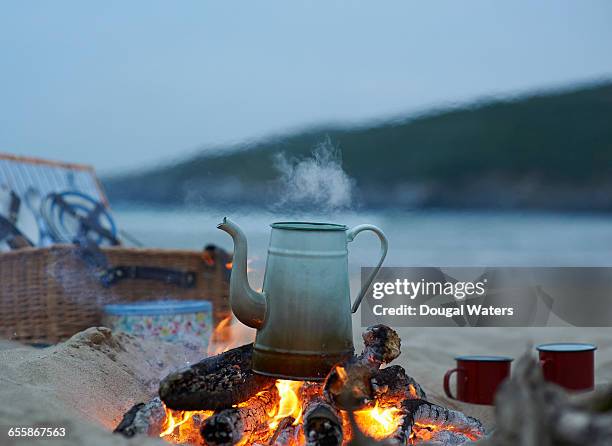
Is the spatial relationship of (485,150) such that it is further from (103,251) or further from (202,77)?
(103,251)

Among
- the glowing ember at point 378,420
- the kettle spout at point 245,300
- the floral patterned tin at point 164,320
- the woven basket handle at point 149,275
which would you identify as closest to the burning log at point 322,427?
the glowing ember at point 378,420

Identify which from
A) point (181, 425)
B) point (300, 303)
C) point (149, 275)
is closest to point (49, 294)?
point (149, 275)

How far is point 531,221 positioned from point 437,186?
805 millimetres

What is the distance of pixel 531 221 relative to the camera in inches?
260

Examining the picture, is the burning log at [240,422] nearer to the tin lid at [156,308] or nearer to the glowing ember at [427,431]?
the glowing ember at [427,431]

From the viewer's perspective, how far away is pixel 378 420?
6.98 feet

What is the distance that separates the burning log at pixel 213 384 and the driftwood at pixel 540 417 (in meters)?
0.85

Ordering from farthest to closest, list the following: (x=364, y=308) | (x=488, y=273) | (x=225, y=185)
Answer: (x=488, y=273) → (x=364, y=308) → (x=225, y=185)

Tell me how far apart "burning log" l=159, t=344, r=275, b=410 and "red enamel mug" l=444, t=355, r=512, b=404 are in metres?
0.73

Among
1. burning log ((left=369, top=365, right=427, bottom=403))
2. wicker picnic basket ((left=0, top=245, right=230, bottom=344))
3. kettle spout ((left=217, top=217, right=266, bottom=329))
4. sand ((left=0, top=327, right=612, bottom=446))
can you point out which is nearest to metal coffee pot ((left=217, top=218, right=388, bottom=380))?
kettle spout ((left=217, top=217, right=266, bottom=329))

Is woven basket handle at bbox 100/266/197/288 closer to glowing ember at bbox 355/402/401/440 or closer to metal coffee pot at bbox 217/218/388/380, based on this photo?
metal coffee pot at bbox 217/218/388/380

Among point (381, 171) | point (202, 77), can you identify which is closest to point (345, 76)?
point (202, 77)

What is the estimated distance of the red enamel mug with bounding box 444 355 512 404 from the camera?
8.44ft

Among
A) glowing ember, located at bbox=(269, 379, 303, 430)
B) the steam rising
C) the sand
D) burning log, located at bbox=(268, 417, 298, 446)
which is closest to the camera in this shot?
the sand
